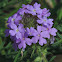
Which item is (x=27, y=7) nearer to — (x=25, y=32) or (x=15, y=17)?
(x=15, y=17)

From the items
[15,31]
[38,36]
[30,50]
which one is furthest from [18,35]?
[30,50]

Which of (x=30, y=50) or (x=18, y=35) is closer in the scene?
(x=18, y=35)

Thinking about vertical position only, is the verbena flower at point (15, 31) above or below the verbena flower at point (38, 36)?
above

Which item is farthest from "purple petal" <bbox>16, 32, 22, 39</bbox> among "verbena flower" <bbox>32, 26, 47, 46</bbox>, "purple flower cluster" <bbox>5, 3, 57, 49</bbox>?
"verbena flower" <bbox>32, 26, 47, 46</bbox>

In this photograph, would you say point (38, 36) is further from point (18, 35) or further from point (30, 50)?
point (30, 50)

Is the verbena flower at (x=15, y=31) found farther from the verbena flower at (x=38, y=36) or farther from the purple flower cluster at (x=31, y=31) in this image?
the verbena flower at (x=38, y=36)

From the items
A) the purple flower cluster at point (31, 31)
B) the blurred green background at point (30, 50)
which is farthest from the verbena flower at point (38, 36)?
the blurred green background at point (30, 50)

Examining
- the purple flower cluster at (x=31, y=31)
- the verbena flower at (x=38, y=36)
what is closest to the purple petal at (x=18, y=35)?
the purple flower cluster at (x=31, y=31)

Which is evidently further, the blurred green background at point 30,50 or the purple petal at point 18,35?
the blurred green background at point 30,50

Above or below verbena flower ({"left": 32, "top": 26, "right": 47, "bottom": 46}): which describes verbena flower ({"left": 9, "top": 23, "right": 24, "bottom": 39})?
above

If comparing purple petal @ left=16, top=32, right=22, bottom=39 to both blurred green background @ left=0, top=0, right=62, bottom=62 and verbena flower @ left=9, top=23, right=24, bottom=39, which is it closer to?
verbena flower @ left=9, top=23, right=24, bottom=39

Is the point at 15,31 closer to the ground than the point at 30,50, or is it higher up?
higher up

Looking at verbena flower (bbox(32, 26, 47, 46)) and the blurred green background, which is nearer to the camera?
verbena flower (bbox(32, 26, 47, 46))
